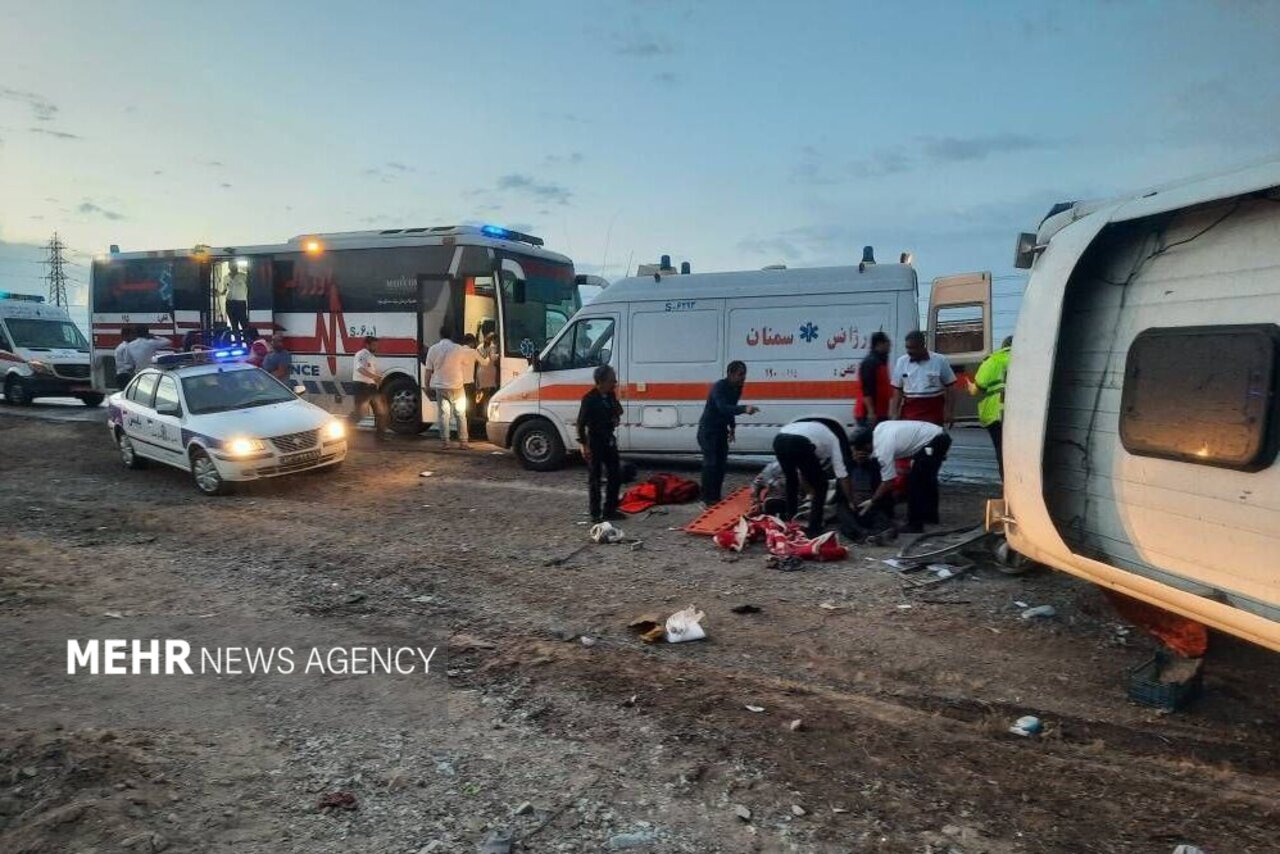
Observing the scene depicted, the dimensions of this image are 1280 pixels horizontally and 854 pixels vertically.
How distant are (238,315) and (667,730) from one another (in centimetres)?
1445

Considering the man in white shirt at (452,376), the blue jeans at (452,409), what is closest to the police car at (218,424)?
the man in white shirt at (452,376)

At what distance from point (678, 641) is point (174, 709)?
9.03 feet

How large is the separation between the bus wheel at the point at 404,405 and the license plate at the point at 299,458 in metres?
3.98

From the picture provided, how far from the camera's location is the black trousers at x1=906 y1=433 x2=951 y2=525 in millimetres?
7250

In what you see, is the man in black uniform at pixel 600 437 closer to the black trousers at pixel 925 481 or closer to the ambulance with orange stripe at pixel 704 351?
the ambulance with orange stripe at pixel 704 351

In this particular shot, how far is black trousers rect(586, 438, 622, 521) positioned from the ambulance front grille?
3.88m

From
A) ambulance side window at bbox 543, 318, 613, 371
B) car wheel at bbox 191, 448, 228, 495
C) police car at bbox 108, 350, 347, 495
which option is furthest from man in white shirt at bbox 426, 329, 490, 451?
car wheel at bbox 191, 448, 228, 495

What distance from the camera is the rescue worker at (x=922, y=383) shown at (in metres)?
7.89

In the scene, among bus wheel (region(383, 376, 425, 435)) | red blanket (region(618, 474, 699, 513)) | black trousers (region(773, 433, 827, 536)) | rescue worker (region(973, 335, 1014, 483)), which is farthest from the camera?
bus wheel (region(383, 376, 425, 435))

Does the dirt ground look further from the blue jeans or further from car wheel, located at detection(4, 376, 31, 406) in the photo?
car wheel, located at detection(4, 376, 31, 406)

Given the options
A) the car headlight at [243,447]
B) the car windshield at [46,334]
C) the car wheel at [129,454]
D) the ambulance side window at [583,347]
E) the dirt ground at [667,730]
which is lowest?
the dirt ground at [667,730]

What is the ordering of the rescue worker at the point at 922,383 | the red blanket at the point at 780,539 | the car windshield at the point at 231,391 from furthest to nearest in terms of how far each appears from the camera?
the car windshield at the point at 231,391 < the rescue worker at the point at 922,383 < the red blanket at the point at 780,539

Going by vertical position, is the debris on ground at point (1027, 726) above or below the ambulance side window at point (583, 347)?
below

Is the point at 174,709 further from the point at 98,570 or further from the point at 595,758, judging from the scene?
the point at 98,570
